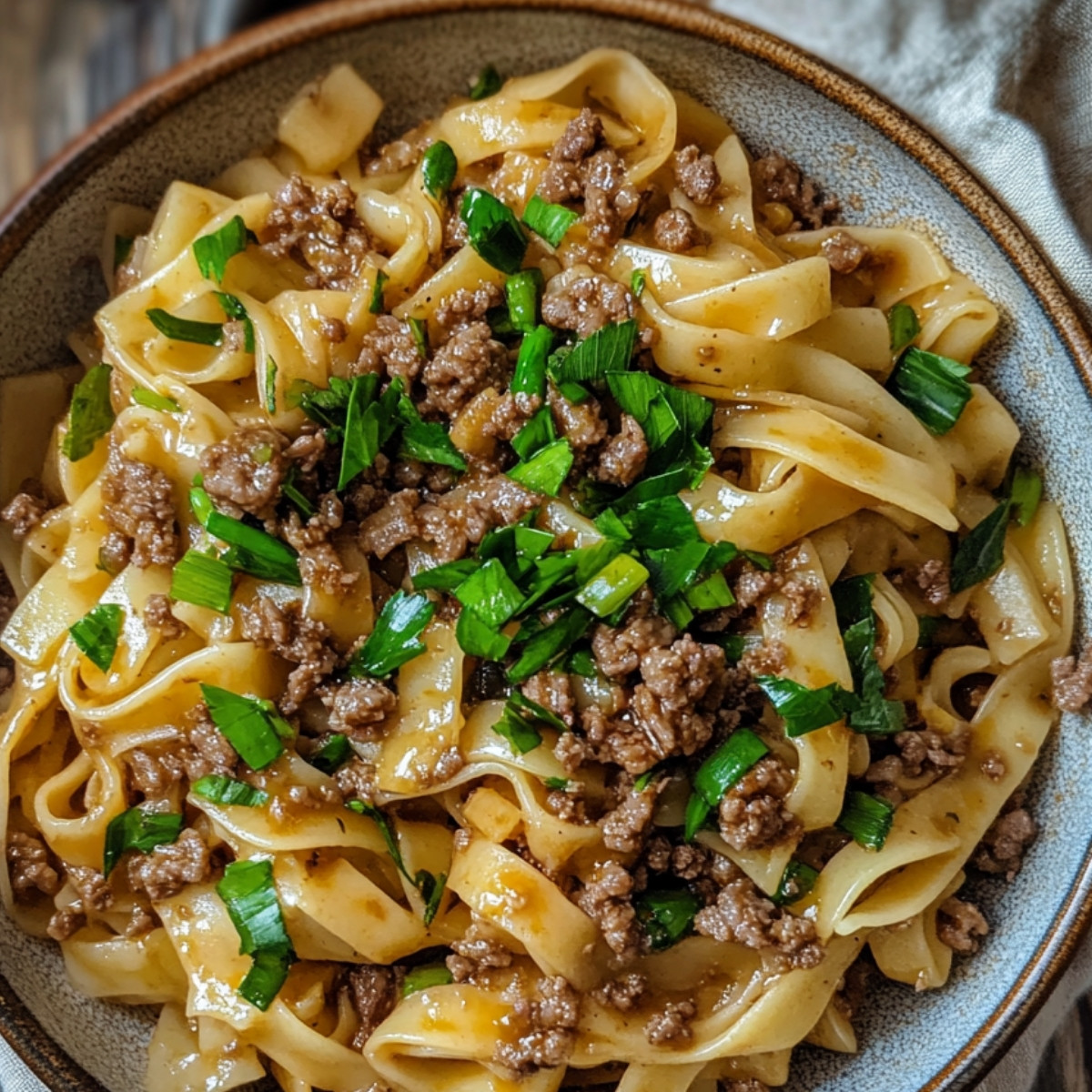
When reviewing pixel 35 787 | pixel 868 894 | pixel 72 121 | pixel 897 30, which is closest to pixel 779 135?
pixel 897 30

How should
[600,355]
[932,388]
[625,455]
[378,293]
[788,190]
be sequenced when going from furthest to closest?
1. [788,190]
2. [932,388]
3. [378,293]
4. [600,355]
5. [625,455]

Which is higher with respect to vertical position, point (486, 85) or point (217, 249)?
point (486, 85)

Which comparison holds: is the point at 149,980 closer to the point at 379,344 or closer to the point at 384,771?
the point at 384,771

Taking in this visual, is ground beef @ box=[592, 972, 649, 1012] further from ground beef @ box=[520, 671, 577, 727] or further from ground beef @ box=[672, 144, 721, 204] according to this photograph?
ground beef @ box=[672, 144, 721, 204]

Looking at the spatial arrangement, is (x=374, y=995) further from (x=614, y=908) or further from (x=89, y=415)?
(x=89, y=415)

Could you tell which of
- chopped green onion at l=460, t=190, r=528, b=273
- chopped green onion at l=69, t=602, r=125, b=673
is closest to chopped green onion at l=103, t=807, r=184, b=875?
chopped green onion at l=69, t=602, r=125, b=673

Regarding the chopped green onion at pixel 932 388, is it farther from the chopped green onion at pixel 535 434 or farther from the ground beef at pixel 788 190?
the chopped green onion at pixel 535 434

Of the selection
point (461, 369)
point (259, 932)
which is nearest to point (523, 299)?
point (461, 369)
